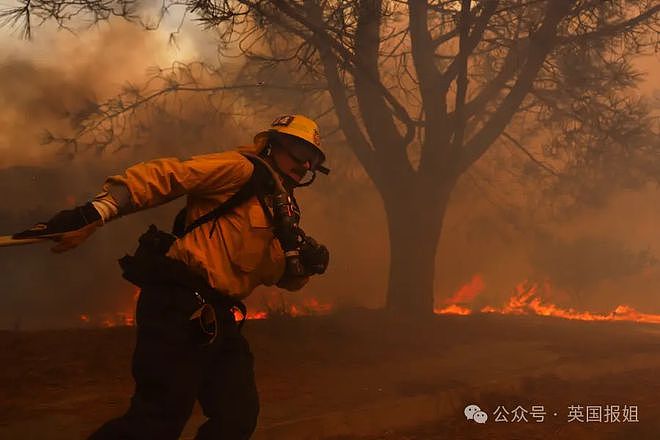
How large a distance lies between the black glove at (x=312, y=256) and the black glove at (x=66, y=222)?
32.5 inches

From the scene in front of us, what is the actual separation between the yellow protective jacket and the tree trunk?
648 cm

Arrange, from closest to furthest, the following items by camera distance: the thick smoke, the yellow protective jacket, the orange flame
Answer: the yellow protective jacket, the thick smoke, the orange flame

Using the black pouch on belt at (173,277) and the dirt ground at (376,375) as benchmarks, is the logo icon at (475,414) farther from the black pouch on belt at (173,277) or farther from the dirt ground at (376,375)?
the black pouch on belt at (173,277)

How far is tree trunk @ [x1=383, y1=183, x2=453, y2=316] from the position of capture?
895 cm

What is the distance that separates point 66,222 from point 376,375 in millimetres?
3954

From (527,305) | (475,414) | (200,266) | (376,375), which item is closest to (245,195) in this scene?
(200,266)

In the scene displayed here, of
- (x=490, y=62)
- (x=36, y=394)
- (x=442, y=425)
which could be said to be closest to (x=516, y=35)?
(x=490, y=62)

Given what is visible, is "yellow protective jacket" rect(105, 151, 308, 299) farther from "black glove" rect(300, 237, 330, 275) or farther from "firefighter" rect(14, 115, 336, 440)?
"black glove" rect(300, 237, 330, 275)

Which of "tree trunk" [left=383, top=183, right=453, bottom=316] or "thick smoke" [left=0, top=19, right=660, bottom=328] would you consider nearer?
"tree trunk" [left=383, top=183, right=453, bottom=316]

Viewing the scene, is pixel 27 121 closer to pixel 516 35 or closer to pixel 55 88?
pixel 55 88

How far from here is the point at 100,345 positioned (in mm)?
5836

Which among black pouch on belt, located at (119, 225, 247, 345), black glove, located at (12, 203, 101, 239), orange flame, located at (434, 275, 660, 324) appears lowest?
black pouch on belt, located at (119, 225, 247, 345)

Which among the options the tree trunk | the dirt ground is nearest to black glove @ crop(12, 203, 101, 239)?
the dirt ground

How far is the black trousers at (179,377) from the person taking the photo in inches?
90.8
